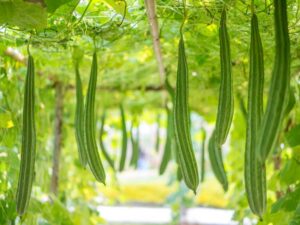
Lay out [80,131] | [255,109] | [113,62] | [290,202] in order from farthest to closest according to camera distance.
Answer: [113,62] → [290,202] → [80,131] → [255,109]

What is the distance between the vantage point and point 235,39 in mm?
1977

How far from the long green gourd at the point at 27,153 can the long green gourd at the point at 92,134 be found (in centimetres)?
15

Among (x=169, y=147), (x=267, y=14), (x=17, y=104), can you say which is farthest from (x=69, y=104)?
(x=267, y=14)

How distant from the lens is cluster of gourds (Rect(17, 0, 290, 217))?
41.4 inches

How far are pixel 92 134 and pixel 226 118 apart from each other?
0.37 meters

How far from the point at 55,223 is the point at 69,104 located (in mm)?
1813

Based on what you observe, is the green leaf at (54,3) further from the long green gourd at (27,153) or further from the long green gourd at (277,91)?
the long green gourd at (277,91)

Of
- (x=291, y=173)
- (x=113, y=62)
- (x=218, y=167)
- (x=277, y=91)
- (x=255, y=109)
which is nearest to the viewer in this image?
(x=277, y=91)

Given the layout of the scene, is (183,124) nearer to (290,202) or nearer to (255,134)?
(255,134)

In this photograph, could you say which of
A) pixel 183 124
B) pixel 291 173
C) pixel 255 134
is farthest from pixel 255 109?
pixel 291 173

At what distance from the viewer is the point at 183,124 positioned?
4.24 ft

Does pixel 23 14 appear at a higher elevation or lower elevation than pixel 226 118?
higher

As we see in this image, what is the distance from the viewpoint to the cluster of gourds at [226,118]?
3.45 ft

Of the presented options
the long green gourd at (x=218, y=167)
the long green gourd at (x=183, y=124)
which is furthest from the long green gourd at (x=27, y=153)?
the long green gourd at (x=218, y=167)
